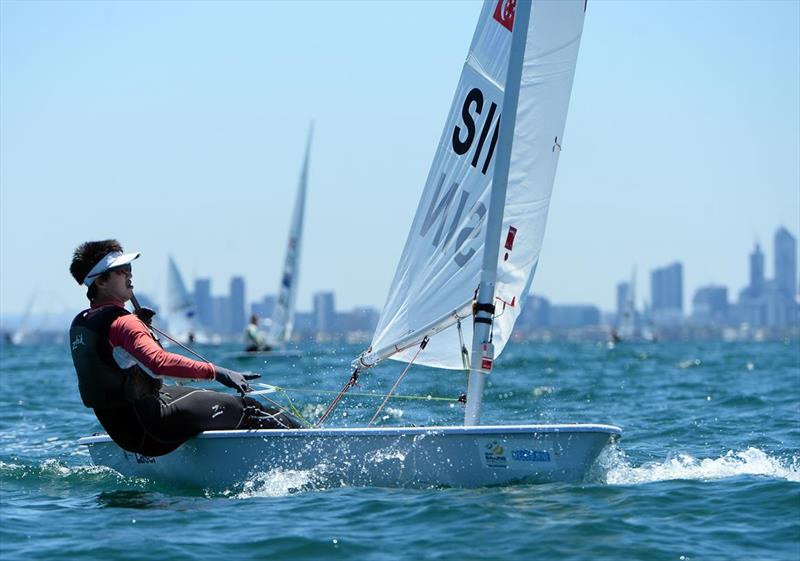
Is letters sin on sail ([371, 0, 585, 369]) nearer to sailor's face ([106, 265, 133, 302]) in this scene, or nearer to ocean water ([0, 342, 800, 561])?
ocean water ([0, 342, 800, 561])

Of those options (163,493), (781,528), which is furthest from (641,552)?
(163,493)

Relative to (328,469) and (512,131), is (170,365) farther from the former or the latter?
(512,131)

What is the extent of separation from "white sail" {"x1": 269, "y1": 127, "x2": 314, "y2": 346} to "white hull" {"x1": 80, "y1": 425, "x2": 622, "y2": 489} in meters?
24.5

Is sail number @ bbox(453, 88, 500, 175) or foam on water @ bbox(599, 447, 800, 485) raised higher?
sail number @ bbox(453, 88, 500, 175)

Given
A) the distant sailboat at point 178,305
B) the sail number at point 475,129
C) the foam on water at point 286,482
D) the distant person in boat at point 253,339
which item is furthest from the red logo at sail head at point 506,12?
the distant sailboat at point 178,305

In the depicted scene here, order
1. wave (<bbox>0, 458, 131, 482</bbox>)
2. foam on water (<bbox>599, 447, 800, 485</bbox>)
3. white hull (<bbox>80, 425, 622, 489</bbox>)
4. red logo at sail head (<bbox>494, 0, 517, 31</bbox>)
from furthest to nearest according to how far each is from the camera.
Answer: wave (<bbox>0, 458, 131, 482</bbox>)
red logo at sail head (<bbox>494, 0, 517, 31</bbox>)
foam on water (<bbox>599, 447, 800, 485</bbox>)
white hull (<bbox>80, 425, 622, 489</bbox>)

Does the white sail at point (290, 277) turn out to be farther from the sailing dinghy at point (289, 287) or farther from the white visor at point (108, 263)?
the white visor at point (108, 263)

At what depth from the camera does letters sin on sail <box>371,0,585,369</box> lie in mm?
7238

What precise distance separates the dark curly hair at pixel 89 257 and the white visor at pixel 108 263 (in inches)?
1.2

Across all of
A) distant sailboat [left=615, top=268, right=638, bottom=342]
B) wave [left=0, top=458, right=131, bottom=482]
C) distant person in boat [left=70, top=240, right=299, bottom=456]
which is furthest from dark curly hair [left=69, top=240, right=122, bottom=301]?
distant sailboat [left=615, top=268, right=638, bottom=342]

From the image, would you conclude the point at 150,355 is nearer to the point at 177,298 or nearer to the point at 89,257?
the point at 89,257

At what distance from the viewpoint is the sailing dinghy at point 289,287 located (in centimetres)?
3144

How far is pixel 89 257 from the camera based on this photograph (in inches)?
273

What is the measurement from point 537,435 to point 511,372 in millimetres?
16523
